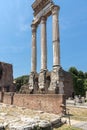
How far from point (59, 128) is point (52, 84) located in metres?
17.7

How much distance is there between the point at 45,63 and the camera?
33.1m

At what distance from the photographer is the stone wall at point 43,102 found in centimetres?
1513

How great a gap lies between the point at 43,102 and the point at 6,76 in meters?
26.6

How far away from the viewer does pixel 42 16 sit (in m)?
35.3

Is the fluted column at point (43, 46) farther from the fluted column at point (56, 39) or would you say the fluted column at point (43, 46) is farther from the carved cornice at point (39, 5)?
the fluted column at point (56, 39)

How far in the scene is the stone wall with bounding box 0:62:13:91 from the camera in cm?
4150

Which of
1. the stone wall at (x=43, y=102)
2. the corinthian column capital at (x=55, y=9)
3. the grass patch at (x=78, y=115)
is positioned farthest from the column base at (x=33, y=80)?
the grass patch at (x=78, y=115)

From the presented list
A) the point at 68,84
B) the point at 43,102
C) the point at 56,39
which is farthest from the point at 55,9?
the point at 43,102

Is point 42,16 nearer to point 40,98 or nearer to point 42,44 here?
point 42,44

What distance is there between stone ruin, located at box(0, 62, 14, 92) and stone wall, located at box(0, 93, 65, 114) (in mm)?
20240

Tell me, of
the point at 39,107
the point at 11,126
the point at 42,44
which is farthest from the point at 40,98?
the point at 42,44

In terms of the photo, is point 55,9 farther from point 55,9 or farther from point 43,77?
point 43,77

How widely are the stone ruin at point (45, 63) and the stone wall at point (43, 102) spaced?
23.1ft

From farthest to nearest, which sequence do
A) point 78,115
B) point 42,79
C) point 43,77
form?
point 42,79
point 43,77
point 78,115
